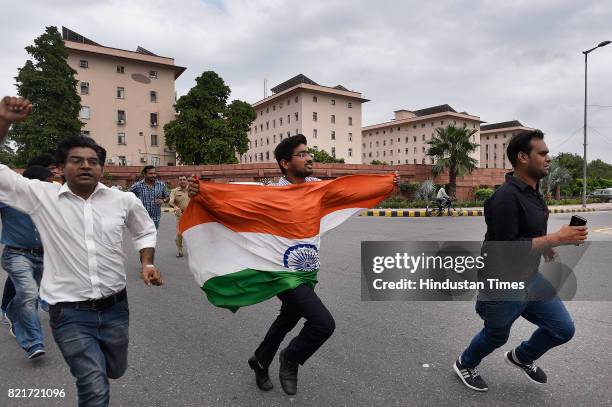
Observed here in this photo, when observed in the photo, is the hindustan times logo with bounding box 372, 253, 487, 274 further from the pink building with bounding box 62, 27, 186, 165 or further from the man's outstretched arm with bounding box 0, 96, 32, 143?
the pink building with bounding box 62, 27, 186, 165

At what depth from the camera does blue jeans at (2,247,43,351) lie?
3.55 metres

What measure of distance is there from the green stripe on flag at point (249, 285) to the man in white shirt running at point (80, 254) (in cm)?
70

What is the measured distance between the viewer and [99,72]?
156ft

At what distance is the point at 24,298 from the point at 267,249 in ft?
7.53

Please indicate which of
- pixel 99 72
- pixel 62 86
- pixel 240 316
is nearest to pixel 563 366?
pixel 240 316

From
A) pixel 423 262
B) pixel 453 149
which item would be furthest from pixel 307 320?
pixel 453 149

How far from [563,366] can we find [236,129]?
43139 mm

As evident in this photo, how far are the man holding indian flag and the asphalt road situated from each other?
36cm

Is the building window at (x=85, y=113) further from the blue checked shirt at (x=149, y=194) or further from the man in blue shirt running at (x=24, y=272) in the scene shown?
the man in blue shirt running at (x=24, y=272)

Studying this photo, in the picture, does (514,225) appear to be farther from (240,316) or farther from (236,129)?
(236,129)

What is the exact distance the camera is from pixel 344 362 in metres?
3.43

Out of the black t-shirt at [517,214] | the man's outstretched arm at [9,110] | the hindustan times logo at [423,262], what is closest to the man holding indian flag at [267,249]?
the hindustan times logo at [423,262]

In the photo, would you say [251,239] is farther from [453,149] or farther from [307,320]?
[453,149]

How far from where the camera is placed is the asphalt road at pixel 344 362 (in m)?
2.87
